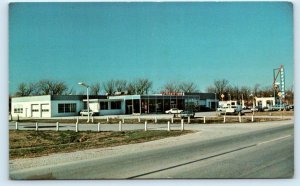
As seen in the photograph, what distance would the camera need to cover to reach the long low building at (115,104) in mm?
18141

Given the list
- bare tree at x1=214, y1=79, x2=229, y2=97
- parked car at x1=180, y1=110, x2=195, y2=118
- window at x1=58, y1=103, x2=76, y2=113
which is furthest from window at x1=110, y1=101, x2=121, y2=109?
bare tree at x1=214, y1=79, x2=229, y2=97

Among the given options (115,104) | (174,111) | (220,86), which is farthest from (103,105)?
(220,86)

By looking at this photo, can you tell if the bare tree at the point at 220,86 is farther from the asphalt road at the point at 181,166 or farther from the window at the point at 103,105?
the window at the point at 103,105

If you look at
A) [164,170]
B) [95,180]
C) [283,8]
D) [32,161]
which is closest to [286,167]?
[164,170]

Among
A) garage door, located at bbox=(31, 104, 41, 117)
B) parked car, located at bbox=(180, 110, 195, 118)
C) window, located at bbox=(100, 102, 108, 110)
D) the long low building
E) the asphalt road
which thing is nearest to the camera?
the asphalt road

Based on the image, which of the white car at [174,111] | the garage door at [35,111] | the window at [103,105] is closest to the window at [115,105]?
the window at [103,105]

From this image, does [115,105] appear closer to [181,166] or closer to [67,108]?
[67,108]

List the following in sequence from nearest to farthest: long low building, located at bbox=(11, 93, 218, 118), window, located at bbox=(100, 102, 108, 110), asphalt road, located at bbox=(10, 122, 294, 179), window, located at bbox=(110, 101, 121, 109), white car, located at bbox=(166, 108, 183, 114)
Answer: asphalt road, located at bbox=(10, 122, 294, 179), long low building, located at bbox=(11, 93, 218, 118), white car, located at bbox=(166, 108, 183, 114), window, located at bbox=(110, 101, 121, 109), window, located at bbox=(100, 102, 108, 110)

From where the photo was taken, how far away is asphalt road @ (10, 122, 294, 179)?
800 centimetres

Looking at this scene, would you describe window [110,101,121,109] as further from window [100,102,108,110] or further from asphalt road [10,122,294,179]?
asphalt road [10,122,294,179]

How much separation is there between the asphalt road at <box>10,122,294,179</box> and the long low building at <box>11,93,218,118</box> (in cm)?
539

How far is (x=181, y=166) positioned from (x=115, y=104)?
21.9 metres

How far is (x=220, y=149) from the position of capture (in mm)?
11195

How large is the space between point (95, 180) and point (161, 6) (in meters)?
4.05
